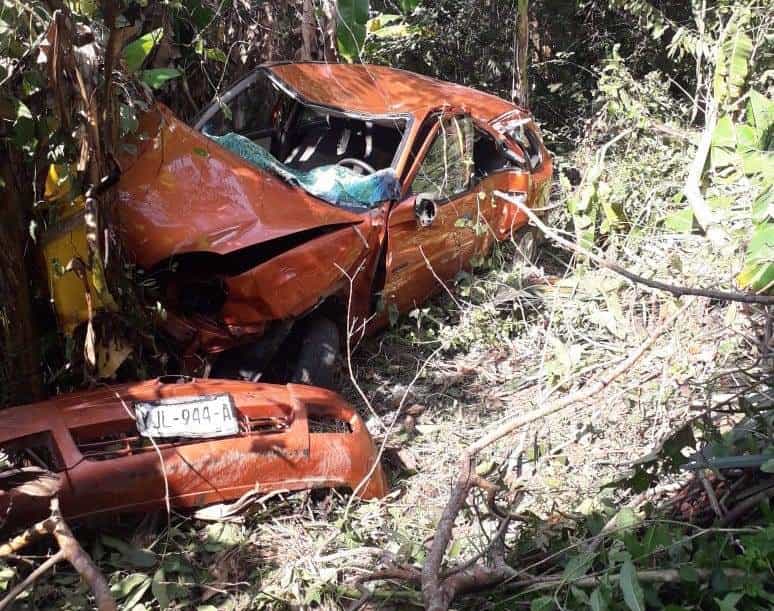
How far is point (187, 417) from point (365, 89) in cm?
310

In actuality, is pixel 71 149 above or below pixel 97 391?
above

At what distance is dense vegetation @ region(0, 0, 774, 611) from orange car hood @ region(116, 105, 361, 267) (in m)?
0.20

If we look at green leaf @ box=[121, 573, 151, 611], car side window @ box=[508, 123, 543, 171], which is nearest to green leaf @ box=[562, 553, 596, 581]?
green leaf @ box=[121, 573, 151, 611]

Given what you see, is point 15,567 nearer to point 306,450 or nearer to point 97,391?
point 97,391

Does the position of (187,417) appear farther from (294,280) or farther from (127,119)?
(127,119)

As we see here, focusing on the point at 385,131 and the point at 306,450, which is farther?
the point at 385,131

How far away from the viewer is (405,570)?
2498 mm

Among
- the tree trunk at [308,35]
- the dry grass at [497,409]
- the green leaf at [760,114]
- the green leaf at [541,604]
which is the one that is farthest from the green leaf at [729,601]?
the tree trunk at [308,35]

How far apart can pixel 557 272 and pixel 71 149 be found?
14.4 ft

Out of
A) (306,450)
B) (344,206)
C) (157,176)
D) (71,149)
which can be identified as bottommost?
(306,450)

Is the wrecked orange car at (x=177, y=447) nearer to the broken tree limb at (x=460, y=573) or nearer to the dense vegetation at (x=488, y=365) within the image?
the dense vegetation at (x=488, y=365)

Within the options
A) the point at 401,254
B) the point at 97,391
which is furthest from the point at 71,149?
the point at 401,254

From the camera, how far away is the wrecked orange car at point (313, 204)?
381 centimetres

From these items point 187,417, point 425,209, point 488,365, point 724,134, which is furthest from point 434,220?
point 187,417
